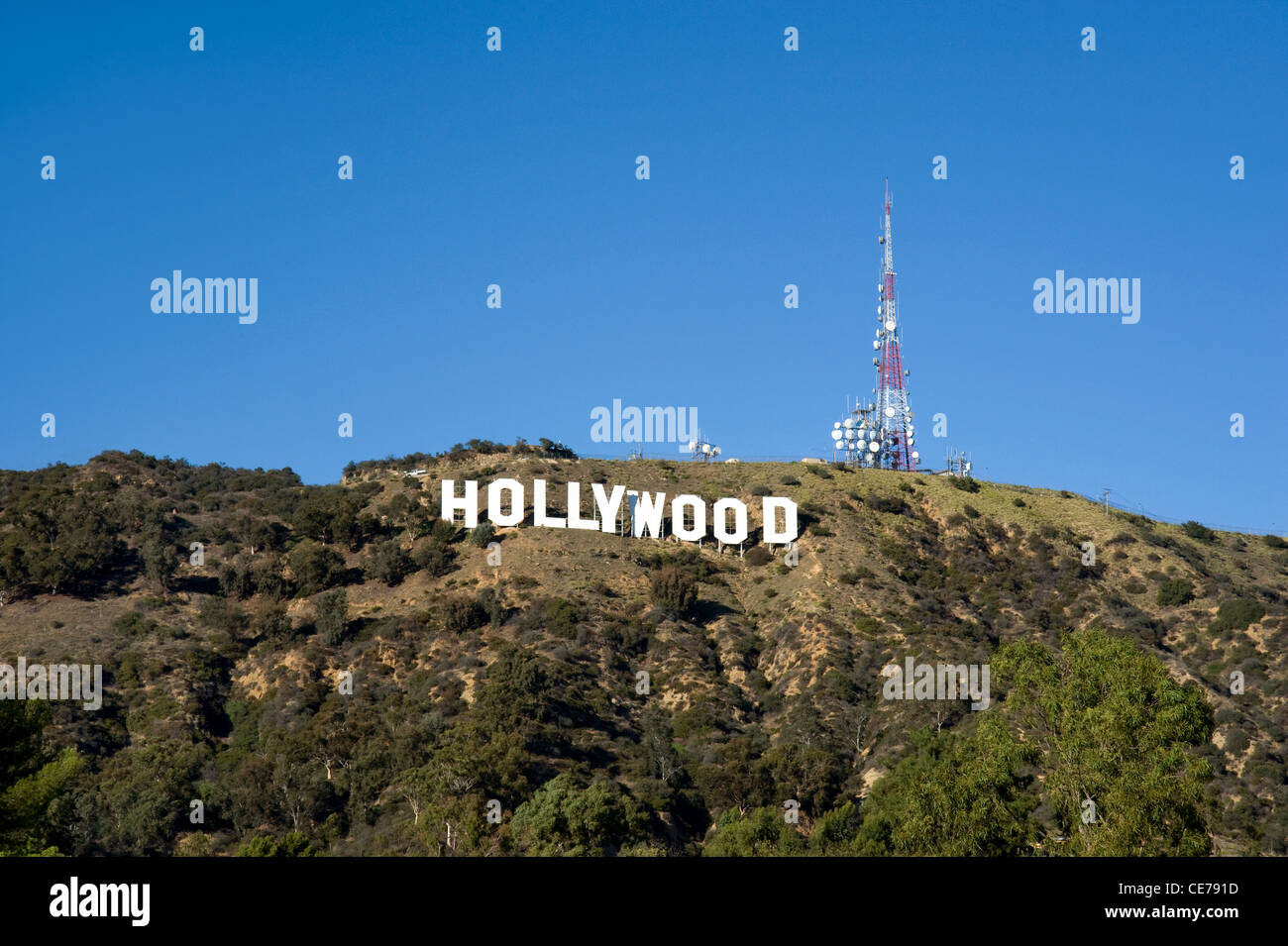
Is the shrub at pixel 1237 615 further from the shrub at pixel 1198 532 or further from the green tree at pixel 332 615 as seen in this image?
the green tree at pixel 332 615

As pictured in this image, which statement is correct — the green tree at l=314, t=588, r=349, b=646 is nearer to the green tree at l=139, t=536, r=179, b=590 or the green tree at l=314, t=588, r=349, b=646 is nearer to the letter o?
the green tree at l=139, t=536, r=179, b=590

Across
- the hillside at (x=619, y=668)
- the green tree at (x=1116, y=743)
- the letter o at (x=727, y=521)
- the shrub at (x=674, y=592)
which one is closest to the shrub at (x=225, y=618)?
the hillside at (x=619, y=668)

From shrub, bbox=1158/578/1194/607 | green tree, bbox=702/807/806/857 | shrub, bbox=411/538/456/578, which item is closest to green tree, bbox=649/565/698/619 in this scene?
shrub, bbox=411/538/456/578
